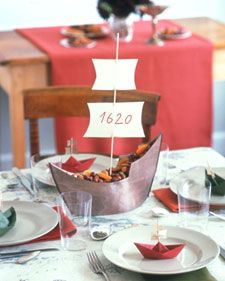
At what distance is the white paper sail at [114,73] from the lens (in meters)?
1.67

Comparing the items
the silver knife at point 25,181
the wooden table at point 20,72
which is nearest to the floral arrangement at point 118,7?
the wooden table at point 20,72

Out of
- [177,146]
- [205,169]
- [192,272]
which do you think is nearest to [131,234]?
[192,272]

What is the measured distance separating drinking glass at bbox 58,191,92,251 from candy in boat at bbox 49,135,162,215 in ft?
0.22

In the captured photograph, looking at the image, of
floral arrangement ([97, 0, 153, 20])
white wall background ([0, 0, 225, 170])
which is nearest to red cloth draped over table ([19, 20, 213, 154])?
floral arrangement ([97, 0, 153, 20])

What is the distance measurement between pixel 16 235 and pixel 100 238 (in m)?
0.18

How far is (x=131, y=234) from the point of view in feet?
4.95

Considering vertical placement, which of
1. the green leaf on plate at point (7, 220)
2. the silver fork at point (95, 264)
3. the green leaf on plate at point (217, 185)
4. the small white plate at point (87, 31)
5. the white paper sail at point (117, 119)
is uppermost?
the white paper sail at point (117, 119)

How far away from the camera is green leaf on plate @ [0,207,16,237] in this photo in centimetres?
152

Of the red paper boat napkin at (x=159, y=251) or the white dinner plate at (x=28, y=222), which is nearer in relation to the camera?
the red paper boat napkin at (x=159, y=251)

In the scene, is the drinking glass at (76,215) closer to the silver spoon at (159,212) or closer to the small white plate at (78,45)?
the silver spoon at (159,212)

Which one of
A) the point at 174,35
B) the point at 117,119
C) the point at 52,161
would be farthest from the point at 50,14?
the point at 117,119

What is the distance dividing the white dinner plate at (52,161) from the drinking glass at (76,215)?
239mm

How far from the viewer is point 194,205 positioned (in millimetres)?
1582

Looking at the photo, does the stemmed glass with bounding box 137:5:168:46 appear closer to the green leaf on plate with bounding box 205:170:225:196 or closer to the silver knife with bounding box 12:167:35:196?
the silver knife with bounding box 12:167:35:196
